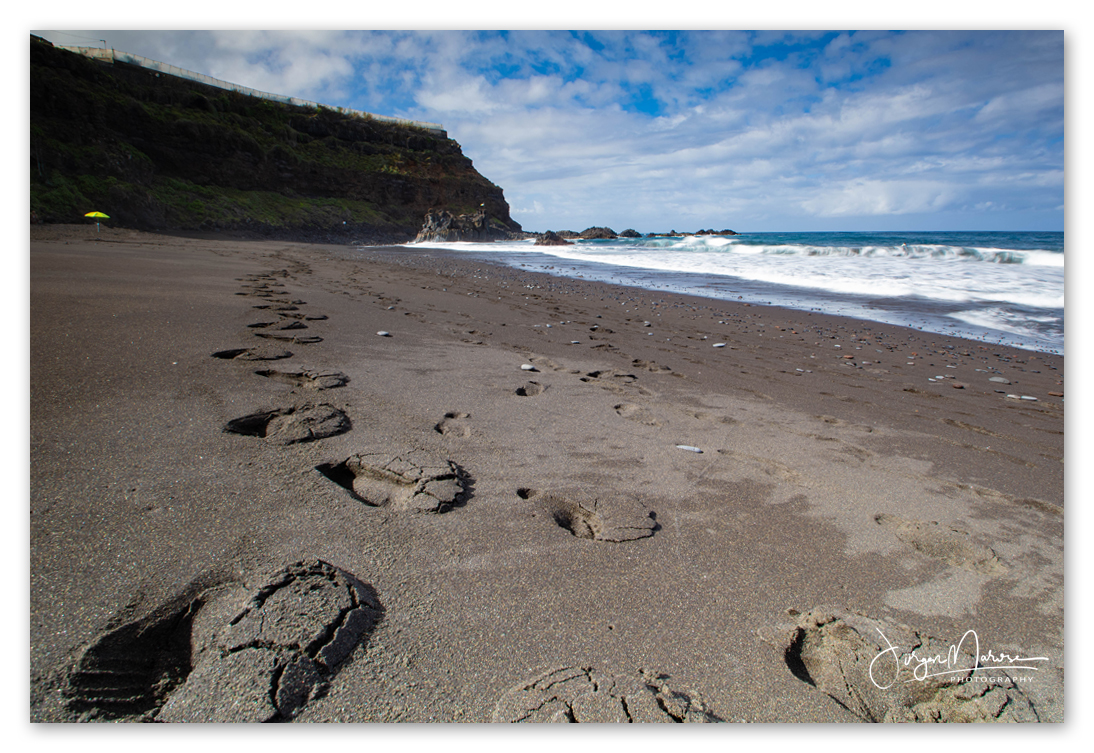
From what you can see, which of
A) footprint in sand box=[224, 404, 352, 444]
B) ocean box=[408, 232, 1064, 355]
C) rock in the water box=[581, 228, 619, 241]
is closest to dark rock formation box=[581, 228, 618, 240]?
rock in the water box=[581, 228, 619, 241]

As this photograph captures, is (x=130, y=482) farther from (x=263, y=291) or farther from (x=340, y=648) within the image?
(x=263, y=291)

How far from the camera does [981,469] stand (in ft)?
7.89

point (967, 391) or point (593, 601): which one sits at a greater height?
point (967, 391)

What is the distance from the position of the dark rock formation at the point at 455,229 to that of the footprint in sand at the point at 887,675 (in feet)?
126

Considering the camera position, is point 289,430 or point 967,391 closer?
point 289,430

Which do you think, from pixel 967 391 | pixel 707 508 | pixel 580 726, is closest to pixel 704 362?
pixel 967 391

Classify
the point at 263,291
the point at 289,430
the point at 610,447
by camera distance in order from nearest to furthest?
the point at 289,430 < the point at 610,447 < the point at 263,291

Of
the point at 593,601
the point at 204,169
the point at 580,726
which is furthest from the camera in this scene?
the point at 204,169

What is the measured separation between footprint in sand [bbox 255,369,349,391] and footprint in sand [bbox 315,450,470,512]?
866 mm

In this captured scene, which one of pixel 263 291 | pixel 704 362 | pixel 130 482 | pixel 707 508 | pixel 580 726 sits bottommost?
pixel 580 726

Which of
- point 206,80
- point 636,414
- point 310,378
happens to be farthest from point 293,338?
point 206,80

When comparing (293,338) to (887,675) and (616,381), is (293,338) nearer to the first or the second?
(616,381)

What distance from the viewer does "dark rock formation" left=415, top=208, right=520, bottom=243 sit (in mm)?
37469

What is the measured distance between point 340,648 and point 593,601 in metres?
0.60
